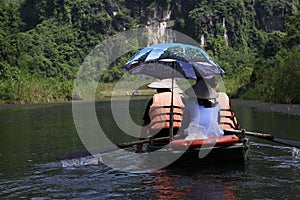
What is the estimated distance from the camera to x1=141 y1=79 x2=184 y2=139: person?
806cm

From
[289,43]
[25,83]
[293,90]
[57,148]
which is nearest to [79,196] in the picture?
[57,148]

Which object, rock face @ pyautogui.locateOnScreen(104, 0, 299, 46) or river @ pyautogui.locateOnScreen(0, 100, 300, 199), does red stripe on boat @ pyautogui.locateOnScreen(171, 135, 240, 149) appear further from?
rock face @ pyautogui.locateOnScreen(104, 0, 299, 46)

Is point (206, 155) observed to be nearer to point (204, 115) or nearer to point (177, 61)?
point (204, 115)

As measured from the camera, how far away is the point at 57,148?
10.6m

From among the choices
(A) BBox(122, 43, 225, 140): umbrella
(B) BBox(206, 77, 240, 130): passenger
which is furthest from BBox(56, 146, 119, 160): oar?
(B) BBox(206, 77, 240, 130): passenger

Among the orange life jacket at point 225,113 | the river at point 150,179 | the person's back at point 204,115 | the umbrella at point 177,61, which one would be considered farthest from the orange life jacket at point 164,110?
the river at point 150,179

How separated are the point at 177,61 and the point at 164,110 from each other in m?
0.88

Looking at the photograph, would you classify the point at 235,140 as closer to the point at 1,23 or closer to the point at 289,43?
the point at 289,43

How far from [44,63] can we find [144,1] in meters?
44.4

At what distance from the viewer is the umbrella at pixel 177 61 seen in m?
7.46

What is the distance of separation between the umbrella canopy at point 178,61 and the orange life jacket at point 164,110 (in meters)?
0.43

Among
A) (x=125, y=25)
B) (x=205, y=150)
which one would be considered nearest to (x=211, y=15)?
(x=125, y=25)

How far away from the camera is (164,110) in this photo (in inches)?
317

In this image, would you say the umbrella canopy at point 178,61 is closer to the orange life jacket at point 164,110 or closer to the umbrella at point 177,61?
the umbrella at point 177,61
